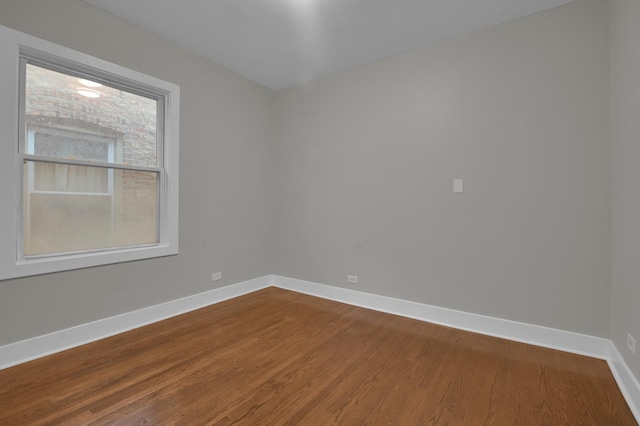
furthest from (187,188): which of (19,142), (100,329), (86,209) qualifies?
(100,329)

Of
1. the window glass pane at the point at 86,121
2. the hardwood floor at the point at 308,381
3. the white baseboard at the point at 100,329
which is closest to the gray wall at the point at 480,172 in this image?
the hardwood floor at the point at 308,381

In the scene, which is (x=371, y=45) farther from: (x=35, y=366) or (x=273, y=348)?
(x=35, y=366)

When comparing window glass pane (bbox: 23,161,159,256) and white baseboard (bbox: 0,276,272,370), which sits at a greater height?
window glass pane (bbox: 23,161,159,256)

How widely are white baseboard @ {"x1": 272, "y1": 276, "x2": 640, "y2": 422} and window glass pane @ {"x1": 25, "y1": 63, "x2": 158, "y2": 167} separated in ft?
8.58

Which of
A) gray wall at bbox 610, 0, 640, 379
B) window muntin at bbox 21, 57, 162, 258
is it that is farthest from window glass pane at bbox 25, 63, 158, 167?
gray wall at bbox 610, 0, 640, 379

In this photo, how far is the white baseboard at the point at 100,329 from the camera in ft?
6.82

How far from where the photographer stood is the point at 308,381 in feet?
6.24

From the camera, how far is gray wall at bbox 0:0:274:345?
7.16 feet

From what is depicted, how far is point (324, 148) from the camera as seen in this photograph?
12.2 ft

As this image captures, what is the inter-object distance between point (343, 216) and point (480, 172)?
5.05ft

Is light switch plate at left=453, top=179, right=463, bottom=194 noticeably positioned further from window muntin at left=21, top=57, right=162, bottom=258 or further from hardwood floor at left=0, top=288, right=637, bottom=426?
window muntin at left=21, top=57, right=162, bottom=258

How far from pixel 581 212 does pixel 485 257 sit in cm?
78

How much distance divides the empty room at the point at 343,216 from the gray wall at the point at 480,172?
0.06 feet

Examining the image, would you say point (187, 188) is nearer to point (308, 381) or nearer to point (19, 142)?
point (19, 142)
